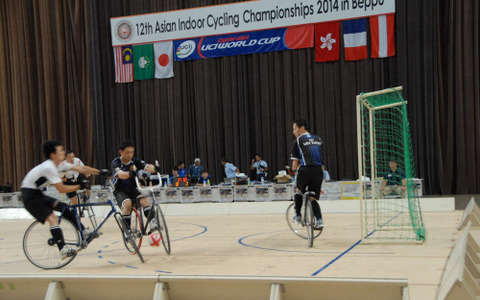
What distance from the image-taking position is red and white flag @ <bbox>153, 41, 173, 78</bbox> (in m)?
20.9

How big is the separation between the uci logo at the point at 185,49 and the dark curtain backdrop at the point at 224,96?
26.4 inches

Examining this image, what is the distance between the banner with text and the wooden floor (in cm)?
1065

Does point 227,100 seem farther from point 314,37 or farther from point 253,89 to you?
point 314,37

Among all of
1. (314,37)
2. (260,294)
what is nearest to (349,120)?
(314,37)

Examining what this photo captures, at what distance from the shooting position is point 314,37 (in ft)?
63.5

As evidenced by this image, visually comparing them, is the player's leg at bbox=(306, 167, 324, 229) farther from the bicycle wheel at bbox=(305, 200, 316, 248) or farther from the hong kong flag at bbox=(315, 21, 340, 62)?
the hong kong flag at bbox=(315, 21, 340, 62)

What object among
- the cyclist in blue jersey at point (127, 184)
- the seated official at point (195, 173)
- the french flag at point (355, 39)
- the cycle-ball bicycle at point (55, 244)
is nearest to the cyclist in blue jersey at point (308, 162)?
the cyclist in blue jersey at point (127, 184)

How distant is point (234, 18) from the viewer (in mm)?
19438

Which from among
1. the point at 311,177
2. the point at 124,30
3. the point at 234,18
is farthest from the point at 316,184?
the point at 124,30

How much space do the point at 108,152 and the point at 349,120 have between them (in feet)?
37.0

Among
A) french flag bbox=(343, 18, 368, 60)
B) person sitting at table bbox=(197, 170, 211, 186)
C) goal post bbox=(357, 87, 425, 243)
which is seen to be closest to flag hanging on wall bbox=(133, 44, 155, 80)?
person sitting at table bbox=(197, 170, 211, 186)

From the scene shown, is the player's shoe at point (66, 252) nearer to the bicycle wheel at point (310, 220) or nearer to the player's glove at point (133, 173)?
the player's glove at point (133, 173)

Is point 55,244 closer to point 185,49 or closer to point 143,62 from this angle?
point 185,49

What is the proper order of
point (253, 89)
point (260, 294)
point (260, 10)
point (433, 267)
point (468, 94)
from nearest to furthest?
point (260, 294), point (433, 267), point (468, 94), point (260, 10), point (253, 89)
